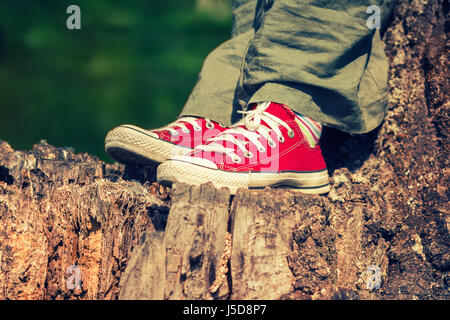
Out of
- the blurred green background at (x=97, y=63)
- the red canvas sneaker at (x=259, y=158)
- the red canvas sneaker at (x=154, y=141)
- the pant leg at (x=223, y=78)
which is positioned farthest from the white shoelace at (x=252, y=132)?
the blurred green background at (x=97, y=63)

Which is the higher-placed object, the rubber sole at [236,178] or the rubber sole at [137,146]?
the rubber sole at [137,146]

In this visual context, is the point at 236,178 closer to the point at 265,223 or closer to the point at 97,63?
the point at 265,223

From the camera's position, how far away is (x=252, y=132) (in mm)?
1974

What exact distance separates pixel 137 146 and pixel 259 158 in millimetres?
411

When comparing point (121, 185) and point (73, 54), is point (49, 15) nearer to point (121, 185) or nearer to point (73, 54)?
point (73, 54)

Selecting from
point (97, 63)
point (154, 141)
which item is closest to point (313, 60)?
point (154, 141)

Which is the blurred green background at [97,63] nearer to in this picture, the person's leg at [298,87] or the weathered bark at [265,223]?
the weathered bark at [265,223]

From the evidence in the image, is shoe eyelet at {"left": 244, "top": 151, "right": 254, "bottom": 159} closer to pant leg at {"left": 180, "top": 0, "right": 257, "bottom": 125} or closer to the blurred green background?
pant leg at {"left": 180, "top": 0, "right": 257, "bottom": 125}

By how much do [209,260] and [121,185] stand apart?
18.4 inches

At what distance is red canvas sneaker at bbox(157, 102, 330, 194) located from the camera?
5.97 ft

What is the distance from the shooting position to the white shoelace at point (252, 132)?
190 cm

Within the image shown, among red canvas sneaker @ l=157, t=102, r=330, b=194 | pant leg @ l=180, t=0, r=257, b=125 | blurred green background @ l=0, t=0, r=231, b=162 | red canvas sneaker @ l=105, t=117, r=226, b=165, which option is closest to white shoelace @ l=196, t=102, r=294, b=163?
red canvas sneaker @ l=157, t=102, r=330, b=194

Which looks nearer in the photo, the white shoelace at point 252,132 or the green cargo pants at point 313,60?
the white shoelace at point 252,132

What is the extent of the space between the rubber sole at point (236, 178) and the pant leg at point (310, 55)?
8.4 inches
